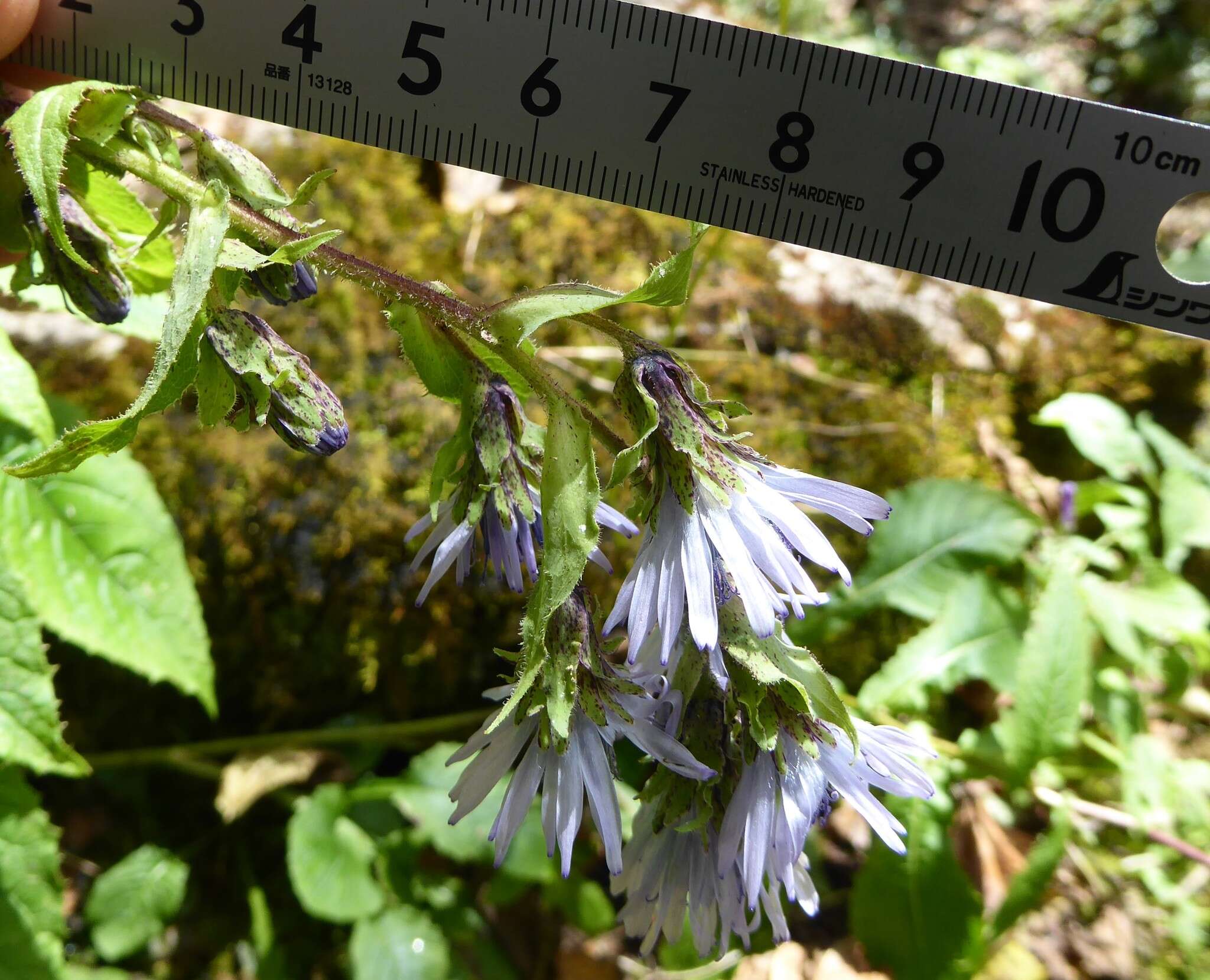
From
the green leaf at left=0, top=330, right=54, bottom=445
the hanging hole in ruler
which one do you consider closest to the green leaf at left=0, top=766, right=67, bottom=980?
the green leaf at left=0, top=330, right=54, bottom=445

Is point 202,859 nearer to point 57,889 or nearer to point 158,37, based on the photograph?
point 57,889

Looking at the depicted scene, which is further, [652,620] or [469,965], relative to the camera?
[469,965]

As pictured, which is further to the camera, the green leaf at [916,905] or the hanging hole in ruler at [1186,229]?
the hanging hole in ruler at [1186,229]

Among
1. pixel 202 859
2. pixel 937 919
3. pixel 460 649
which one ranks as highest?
pixel 460 649

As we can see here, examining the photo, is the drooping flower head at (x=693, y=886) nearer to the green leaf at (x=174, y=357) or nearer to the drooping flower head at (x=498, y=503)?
the drooping flower head at (x=498, y=503)

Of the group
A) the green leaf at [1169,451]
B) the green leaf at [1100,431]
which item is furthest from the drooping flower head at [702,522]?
the green leaf at [1169,451]

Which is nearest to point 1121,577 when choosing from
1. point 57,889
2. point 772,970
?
point 772,970
